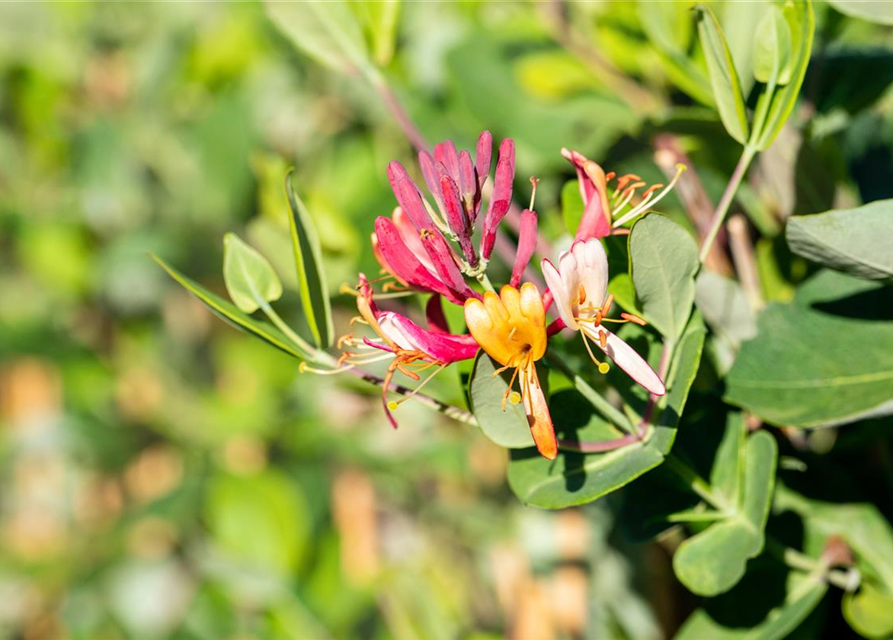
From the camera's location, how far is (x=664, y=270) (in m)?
0.28

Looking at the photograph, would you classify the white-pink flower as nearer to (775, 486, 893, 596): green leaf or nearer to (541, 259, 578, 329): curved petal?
(541, 259, 578, 329): curved petal

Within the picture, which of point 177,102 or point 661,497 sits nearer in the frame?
point 661,497

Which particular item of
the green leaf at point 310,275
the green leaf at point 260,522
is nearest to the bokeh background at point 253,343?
the green leaf at point 260,522

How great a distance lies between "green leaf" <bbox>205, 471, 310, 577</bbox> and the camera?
791mm

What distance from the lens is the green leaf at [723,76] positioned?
0.98 ft

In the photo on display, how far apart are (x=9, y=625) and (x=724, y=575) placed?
1080mm

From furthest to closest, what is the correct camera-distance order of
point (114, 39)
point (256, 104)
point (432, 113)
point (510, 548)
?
point (114, 39), point (256, 104), point (510, 548), point (432, 113)

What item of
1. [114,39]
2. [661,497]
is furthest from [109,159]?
[661,497]

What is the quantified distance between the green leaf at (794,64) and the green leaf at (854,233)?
0.13 feet

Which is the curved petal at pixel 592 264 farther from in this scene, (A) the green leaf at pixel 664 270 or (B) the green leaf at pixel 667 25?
(B) the green leaf at pixel 667 25

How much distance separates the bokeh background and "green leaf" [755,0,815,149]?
0.34ft

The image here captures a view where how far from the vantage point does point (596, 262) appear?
0.84 ft

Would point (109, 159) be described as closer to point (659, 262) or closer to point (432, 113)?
point (432, 113)

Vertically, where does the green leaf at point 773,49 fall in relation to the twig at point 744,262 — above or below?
above
